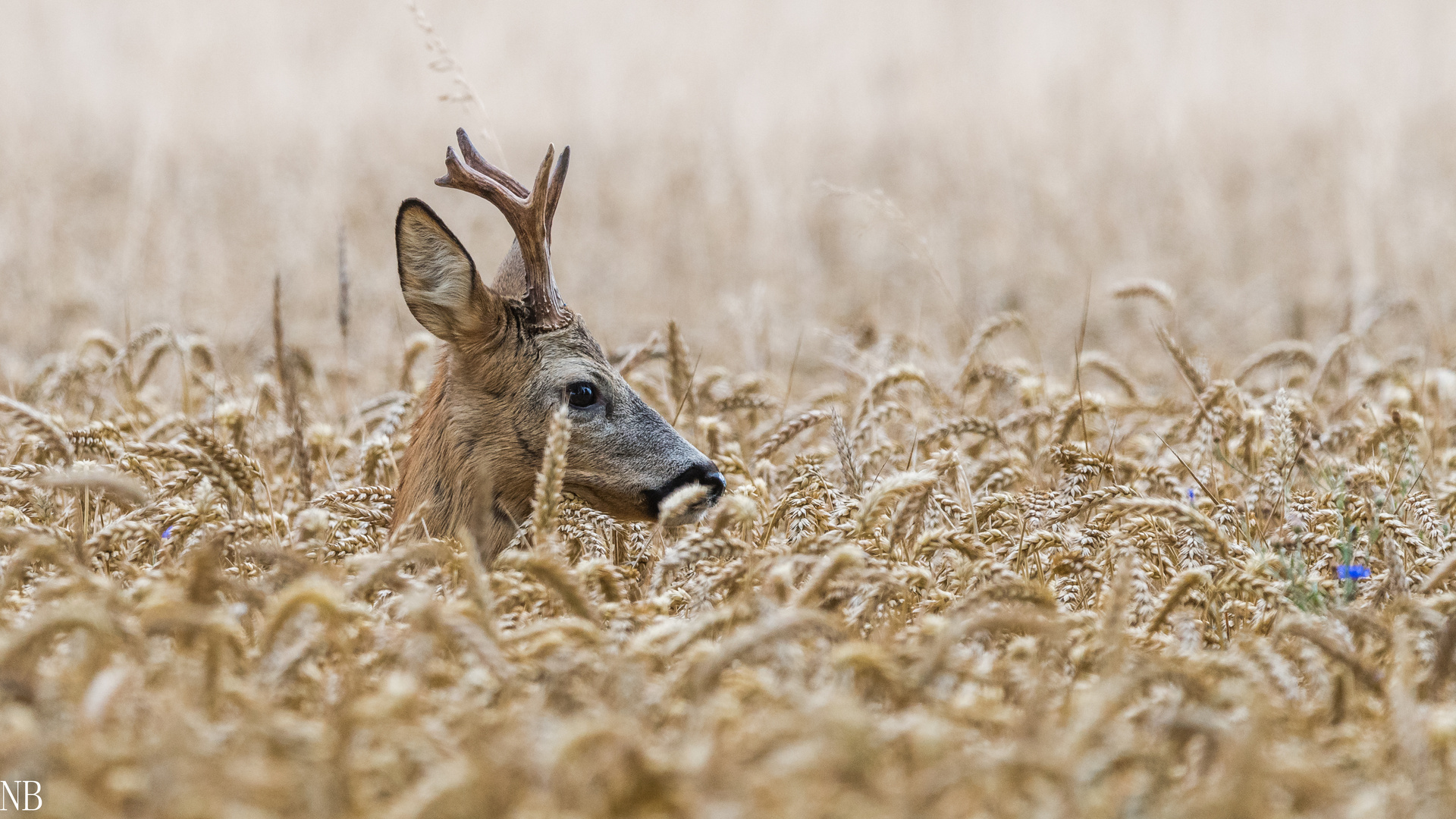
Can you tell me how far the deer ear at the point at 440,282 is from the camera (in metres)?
3.20

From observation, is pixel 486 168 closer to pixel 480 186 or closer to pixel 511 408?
pixel 480 186

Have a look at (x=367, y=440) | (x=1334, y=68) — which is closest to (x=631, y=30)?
(x=1334, y=68)

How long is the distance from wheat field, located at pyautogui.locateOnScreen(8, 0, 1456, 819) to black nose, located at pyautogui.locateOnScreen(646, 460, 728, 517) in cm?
11

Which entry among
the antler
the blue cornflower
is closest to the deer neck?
the antler

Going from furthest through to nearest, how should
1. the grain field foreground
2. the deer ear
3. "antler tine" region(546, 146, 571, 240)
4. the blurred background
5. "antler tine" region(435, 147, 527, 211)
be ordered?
the blurred background → "antler tine" region(546, 146, 571, 240) → "antler tine" region(435, 147, 527, 211) → the deer ear → the grain field foreground

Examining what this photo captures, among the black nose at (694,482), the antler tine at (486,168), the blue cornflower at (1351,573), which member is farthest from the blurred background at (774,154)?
the blue cornflower at (1351,573)

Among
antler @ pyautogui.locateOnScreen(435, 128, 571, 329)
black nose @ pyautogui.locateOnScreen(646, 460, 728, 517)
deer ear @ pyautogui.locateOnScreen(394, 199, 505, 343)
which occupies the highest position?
antler @ pyautogui.locateOnScreen(435, 128, 571, 329)

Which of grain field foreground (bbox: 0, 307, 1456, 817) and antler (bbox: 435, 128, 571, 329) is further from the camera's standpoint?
antler (bbox: 435, 128, 571, 329)

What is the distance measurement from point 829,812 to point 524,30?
459 inches

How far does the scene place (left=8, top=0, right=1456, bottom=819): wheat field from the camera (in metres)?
1.61

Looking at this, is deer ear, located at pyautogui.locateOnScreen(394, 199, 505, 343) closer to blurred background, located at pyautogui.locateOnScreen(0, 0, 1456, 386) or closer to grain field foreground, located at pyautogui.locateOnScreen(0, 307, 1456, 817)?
grain field foreground, located at pyautogui.locateOnScreen(0, 307, 1456, 817)

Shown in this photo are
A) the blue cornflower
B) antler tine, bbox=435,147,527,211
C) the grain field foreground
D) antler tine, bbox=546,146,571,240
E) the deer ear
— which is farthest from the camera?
antler tine, bbox=546,146,571,240

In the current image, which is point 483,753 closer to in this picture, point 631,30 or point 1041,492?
point 1041,492

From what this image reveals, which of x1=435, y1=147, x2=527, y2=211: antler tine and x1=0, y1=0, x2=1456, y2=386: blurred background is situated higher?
x1=0, y1=0, x2=1456, y2=386: blurred background
